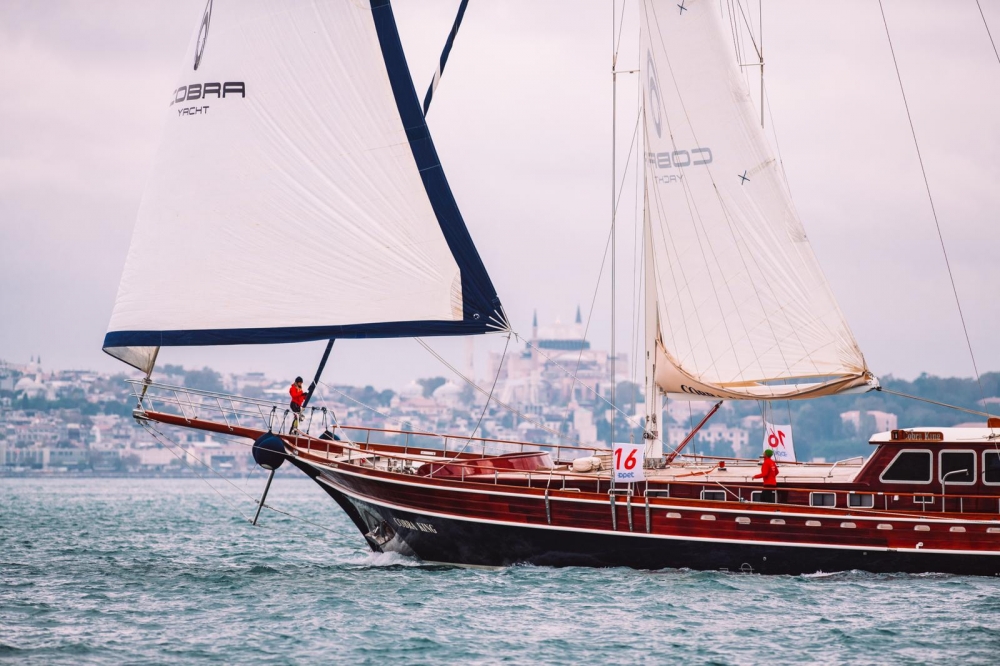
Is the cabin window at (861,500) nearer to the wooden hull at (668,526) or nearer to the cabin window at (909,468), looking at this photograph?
the wooden hull at (668,526)

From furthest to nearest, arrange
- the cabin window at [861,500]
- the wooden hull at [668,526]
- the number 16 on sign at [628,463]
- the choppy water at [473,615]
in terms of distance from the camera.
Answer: the cabin window at [861,500]
the number 16 on sign at [628,463]
the wooden hull at [668,526]
the choppy water at [473,615]

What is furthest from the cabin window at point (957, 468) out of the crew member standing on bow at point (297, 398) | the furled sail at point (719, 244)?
the crew member standing on bow at point (297, 398)

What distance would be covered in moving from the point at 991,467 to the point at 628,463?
626 centimetres

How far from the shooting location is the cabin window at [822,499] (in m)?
23.0

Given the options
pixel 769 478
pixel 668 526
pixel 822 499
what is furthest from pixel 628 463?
pixel 822 499

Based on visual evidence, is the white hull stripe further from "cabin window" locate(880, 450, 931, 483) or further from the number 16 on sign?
"cabin window" locate(880, 450, 931, 483)

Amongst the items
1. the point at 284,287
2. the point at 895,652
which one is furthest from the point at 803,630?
the point at 284,287

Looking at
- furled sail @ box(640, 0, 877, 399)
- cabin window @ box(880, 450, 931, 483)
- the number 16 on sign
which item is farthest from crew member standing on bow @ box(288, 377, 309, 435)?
cabin window @ box(880, 450, 931, 483)

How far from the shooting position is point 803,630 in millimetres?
18516

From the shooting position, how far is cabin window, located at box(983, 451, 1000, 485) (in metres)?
22.8

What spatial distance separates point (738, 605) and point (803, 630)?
80.0 inches

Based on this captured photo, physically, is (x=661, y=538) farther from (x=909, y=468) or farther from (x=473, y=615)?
(x=473, y=615)

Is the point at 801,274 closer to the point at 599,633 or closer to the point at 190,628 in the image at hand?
the point at 599,633

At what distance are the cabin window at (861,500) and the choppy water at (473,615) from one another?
117 centimetres
